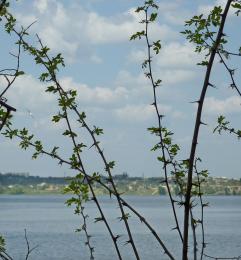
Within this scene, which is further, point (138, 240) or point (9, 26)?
point (138, 240)

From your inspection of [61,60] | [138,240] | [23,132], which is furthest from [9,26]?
[138,240]

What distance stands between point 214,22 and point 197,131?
1.39m

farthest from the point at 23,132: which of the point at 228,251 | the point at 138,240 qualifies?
the point at 138,240

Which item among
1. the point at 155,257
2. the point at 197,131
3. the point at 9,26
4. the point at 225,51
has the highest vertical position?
the point at 9,26

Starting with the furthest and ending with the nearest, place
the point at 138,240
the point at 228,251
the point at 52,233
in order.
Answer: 1. the point at 52,233
2. the point at 138,240
3. the point at 228,251

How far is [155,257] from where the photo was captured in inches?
2992

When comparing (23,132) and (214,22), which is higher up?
(214,22)

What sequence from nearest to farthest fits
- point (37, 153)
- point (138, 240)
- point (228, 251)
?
point (37, 153) < point (228, 251) < point (138, 240)

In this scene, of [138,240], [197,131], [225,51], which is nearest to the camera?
[197,131]

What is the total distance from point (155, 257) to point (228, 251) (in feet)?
46.8

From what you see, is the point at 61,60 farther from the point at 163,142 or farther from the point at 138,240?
the point at 138,240

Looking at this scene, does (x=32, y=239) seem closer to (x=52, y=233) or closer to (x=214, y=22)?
(x=52, y=233)

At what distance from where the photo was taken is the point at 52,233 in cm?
12625

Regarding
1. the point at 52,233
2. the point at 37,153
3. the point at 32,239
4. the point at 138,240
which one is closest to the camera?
the point at 37,153
